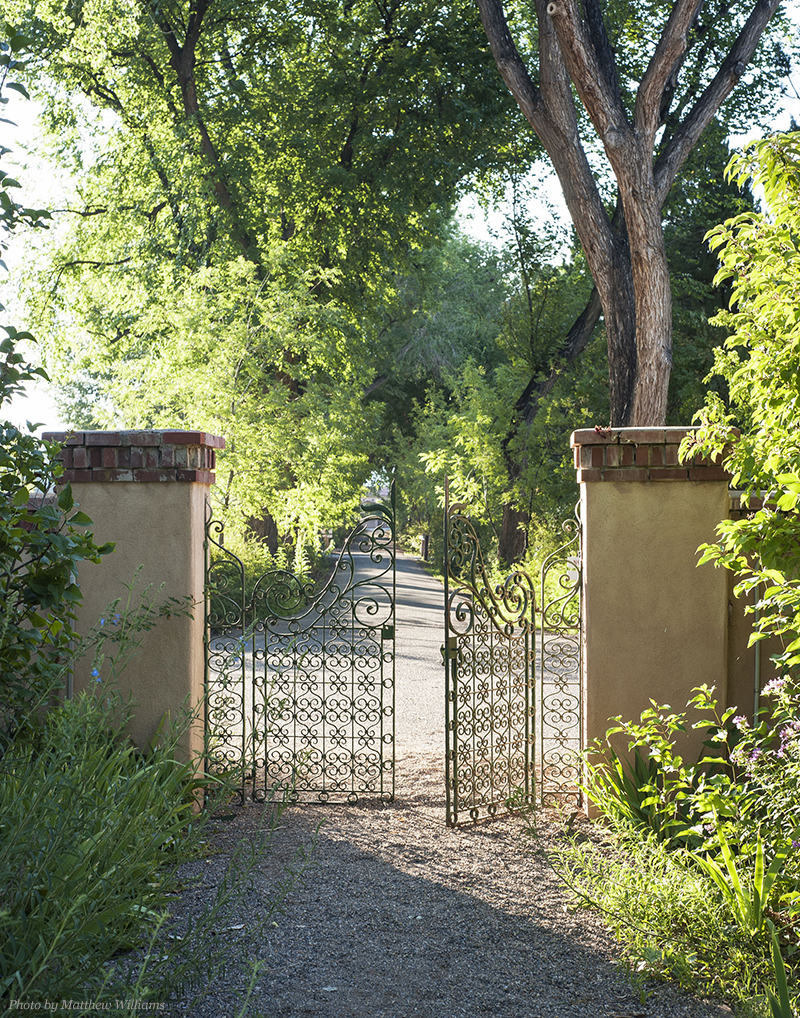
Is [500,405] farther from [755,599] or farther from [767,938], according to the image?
[767,938]

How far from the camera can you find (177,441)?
508 centimetres

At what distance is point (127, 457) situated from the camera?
16.8ft

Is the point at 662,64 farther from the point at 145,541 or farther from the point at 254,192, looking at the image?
the point at 254,192

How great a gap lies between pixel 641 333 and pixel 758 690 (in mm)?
6623

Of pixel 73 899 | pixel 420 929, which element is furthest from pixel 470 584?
pixel 73 899

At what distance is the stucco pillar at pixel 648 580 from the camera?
5070 millimetres

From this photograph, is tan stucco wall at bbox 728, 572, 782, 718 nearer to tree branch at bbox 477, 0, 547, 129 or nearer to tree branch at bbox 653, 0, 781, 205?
tree branch at bbox 653, 0, 781, 205

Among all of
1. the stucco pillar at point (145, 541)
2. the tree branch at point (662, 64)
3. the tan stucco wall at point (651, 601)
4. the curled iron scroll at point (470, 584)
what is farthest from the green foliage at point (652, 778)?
the tree branch at point (662, 64)

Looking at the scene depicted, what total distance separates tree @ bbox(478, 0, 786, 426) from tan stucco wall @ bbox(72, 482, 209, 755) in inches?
286

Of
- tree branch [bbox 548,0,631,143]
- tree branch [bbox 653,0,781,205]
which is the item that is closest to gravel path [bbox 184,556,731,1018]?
tree branch [bbox 548,0,631,143]

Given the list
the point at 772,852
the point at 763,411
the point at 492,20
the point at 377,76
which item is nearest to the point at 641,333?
the point at 492,20

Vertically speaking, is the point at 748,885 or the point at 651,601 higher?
the point at 651,601

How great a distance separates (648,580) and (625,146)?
6970 mm

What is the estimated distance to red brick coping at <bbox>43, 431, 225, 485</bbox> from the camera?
16.7 ft
